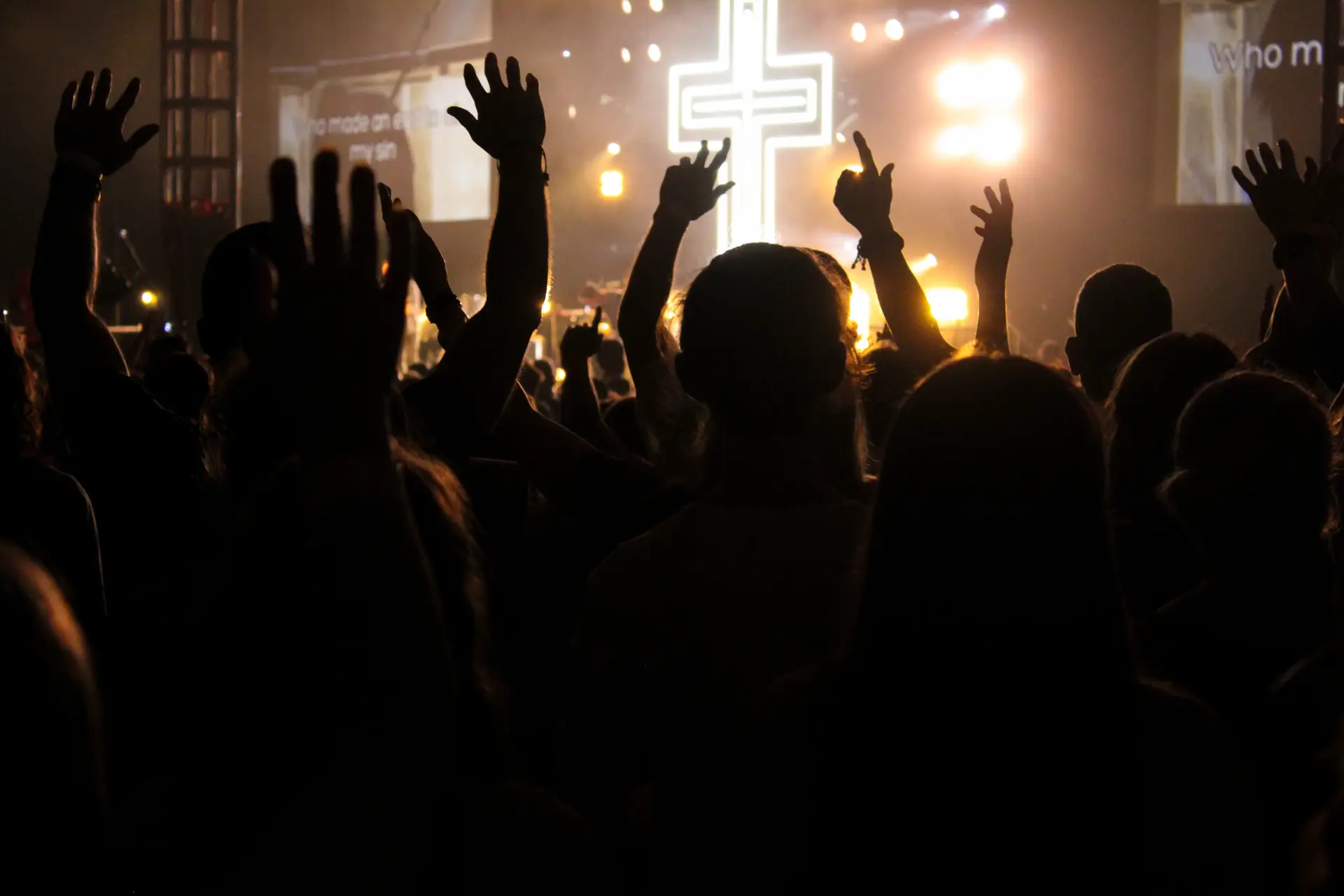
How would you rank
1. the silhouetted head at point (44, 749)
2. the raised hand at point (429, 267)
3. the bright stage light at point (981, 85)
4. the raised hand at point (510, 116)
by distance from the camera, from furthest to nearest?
the bright stage light at point (981, 85)
the raised hand at point (429, 267)
the raised hand at point (510, 116)
the silhouetted head at point (44, 749)

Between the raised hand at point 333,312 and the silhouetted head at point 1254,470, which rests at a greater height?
the raised hand at point 333,312

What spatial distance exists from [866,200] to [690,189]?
1.55ft

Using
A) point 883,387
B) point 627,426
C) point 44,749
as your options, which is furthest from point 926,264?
point 44,749

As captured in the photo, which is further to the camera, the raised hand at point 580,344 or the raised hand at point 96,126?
the raised hand at point 580,344

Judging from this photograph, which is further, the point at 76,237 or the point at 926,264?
the point at 926,264

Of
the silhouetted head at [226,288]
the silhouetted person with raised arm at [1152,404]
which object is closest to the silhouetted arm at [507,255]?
the silhouetted head at [226,288]

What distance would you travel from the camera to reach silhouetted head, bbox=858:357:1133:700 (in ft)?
A: 3.82

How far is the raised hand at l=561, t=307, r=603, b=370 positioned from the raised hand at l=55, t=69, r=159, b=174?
1.26 metres

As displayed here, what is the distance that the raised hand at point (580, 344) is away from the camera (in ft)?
11.6

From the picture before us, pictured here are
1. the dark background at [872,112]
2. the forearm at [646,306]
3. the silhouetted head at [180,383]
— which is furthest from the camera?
the dark background at [872,112]

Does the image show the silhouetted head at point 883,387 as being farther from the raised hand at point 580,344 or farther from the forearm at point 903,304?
the raised hand at point 580,344

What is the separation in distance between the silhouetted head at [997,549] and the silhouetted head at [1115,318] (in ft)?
7.03

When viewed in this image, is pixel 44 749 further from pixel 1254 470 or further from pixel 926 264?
pixel 926 264

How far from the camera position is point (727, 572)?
156 cm
